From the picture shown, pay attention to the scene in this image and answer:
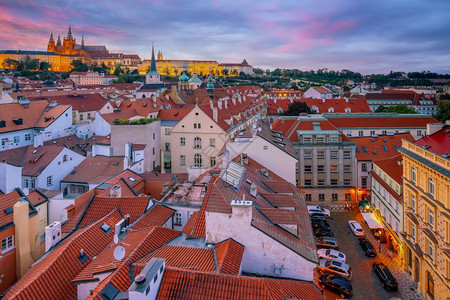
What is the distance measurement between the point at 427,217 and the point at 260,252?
13.4 meters

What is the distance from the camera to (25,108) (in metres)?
49.7

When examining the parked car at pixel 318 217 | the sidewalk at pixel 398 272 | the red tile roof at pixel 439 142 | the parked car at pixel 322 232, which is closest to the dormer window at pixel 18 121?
the parked car at pixel 318 217

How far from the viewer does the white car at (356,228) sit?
105ft

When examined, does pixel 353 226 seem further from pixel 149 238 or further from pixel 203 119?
pixel 149 238

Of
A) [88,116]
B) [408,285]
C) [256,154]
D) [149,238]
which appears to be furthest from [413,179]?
[88,116]

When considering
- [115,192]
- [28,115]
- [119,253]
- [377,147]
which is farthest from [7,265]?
[377,147]

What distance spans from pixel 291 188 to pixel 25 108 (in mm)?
41436

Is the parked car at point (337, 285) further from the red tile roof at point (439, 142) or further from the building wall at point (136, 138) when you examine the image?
the building wall at point (136, 138)

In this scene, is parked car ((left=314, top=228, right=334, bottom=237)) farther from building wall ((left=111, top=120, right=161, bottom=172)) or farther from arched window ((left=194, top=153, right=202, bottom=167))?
building wall ((left=111, top=120, right=161, bottom=172))

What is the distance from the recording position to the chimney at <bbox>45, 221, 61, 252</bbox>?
1748cm

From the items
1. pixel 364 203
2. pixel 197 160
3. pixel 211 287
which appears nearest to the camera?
pixel 211 287

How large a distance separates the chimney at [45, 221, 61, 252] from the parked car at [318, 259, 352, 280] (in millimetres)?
17168

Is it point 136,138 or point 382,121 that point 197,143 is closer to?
point 136,138

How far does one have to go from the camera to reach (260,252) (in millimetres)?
15492
